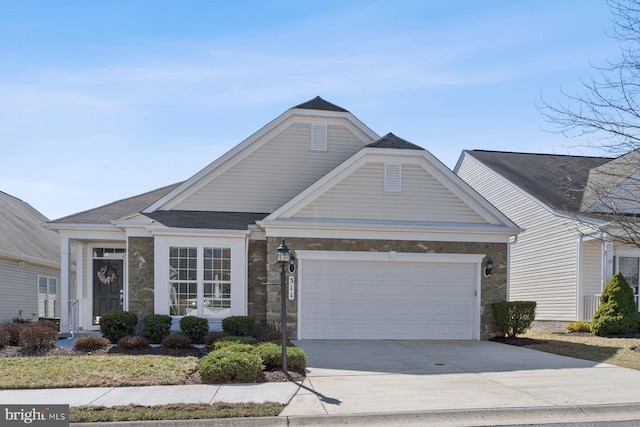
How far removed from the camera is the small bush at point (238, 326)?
14094 millimetres

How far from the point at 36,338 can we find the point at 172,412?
6.40 meters

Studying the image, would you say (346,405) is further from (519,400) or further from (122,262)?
(122,262)

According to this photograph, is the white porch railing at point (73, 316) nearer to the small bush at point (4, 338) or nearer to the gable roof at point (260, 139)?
the small bush at point (4, 338)

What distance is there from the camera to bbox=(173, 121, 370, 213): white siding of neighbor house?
659 inches

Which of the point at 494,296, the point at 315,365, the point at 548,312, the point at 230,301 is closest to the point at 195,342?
the point at 230,301

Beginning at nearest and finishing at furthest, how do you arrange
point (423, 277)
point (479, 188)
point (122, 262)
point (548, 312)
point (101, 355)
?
1. point (101, 355)
2. point (423, 277)
3. point (122, 262)
4. point (548, 312)
5. point (479, 188)

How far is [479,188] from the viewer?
2506 centimetres

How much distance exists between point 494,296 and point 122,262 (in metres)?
10.9

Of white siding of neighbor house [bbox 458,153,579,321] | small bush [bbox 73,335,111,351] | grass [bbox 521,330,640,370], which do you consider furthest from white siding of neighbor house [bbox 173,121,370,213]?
white siding of neighbor house [bbox 458,153,579,321]

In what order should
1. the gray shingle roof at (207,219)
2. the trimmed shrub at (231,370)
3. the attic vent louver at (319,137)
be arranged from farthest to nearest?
the attic vent louver at (319,137) < the gray shingle roof at (207,219) < the trimmed shrub at (231,370)

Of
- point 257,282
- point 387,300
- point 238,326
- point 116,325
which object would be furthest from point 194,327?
point 387,300

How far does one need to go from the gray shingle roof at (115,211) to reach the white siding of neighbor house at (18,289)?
567 cm

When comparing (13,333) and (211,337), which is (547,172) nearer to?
(211,337)

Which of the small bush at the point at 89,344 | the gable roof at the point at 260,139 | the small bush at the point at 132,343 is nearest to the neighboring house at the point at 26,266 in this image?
the gable roof at the point at 260,139
